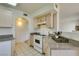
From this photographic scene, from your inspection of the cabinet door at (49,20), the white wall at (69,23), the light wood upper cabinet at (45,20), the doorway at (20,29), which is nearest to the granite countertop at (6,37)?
the doorway at (20,29)

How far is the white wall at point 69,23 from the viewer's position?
151 cm

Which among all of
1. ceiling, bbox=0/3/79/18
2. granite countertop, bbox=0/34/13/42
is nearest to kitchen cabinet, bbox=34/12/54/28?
ceiling, bbox=0/3/79/18

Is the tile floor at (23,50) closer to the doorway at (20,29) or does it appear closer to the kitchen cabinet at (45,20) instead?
the doorway at (20,29)

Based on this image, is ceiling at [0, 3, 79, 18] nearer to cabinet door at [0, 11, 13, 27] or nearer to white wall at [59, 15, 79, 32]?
white wall at [59, 15, 79, 32]

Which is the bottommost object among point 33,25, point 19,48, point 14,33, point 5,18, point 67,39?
point 19,48

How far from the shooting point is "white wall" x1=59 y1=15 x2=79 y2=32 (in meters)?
1.51

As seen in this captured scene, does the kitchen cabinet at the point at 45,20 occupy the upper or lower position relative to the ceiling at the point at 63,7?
lower

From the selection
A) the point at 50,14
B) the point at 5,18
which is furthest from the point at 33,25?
the point at 5,18

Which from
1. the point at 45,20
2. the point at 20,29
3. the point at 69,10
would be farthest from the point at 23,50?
the point at 69,10

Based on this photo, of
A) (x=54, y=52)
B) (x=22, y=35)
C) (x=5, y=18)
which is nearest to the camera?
(x=54, y=52)

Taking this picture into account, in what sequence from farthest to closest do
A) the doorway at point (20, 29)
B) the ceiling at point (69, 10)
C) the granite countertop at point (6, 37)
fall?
1. the granite countertop at point (6, 37)
2. the doorway at point (20, 29)
3. the ceiling at point (69, 10)

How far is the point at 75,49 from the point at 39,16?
89cm

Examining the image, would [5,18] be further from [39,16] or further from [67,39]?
[67,39]

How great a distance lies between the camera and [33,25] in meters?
1.88
